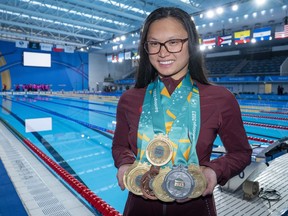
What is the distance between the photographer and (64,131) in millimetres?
7059

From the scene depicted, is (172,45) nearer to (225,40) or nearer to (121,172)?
(121,172)

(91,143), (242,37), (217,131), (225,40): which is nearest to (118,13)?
(225,40)

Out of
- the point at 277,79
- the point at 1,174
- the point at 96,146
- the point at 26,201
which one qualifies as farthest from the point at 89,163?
the point at 277,79

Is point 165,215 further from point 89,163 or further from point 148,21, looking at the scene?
point 89,163

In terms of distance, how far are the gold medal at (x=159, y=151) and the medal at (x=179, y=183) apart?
59 millimetres

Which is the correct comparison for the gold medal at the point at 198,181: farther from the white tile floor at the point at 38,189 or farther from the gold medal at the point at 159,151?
the white tile floor at the point at 38,189

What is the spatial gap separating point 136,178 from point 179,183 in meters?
0.18

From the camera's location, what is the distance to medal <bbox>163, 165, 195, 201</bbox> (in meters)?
0.95

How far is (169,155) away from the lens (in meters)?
0.99

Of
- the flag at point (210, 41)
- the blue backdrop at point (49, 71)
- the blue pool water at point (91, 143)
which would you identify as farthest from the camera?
the blue backdrop at point (49, 71)

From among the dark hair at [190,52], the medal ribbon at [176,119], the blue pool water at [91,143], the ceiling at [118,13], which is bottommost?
the blue pool water at [91,143]

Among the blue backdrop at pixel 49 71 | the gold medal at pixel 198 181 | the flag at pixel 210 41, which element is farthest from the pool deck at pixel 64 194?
the blue backdrop at pixel 49 71

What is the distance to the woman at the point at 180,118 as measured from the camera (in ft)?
3.43

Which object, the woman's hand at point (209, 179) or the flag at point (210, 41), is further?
the flag at point (210, 41)
